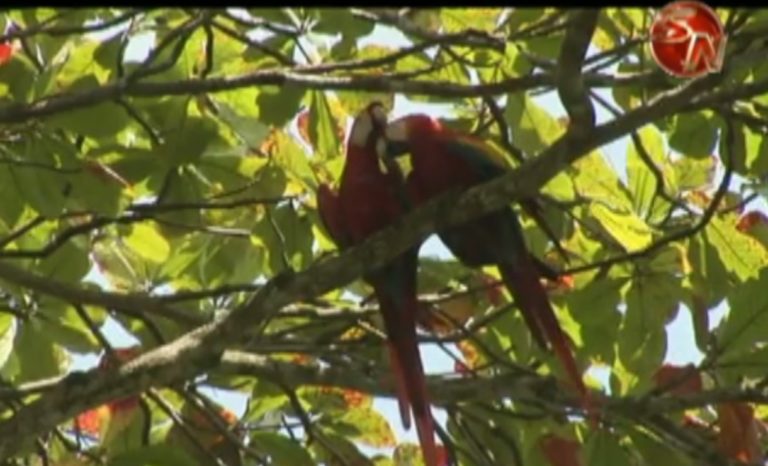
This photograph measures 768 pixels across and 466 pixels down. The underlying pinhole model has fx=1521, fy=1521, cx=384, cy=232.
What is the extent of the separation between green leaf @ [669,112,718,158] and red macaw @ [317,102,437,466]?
49 centimetres

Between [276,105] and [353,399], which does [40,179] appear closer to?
[276,105]

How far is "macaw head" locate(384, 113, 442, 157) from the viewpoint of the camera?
2744 mm

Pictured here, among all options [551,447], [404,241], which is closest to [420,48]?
[404,241]

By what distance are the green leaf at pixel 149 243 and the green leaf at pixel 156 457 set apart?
62 cm

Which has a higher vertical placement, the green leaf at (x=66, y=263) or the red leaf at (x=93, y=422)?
the green leaf at (x=66, y=263)

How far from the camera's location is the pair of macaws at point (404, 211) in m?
2.47

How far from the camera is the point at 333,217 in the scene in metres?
2.66

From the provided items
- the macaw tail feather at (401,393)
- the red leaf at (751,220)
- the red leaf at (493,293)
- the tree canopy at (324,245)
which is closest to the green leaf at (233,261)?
the tree canopy at (324,245)

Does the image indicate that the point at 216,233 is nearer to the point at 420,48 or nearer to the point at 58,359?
the point at 58,359

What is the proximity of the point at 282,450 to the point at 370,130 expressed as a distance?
613 millimetres

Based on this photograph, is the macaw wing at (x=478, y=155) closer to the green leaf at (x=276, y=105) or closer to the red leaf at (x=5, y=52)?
the green leaf at (x=276, y=105)

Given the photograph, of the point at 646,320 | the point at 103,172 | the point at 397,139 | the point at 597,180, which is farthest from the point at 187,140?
the point at 646,320

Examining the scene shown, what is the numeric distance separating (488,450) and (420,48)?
804mm

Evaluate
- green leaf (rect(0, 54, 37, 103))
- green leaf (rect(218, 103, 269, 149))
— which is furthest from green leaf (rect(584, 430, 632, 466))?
green leaf (rect(0, 54, 37, 103))
